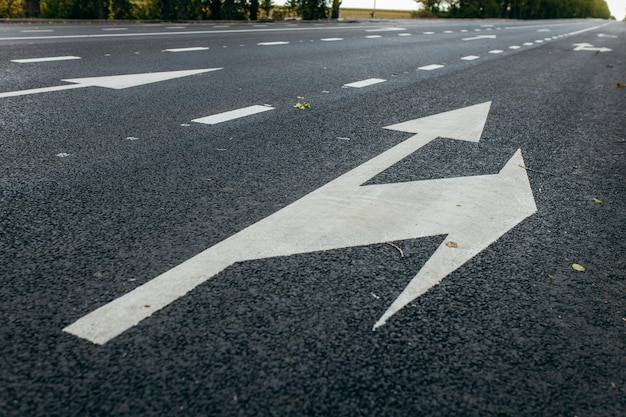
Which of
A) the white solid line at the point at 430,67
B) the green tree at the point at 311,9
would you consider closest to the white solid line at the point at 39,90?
the white solid line at the point at 430,67

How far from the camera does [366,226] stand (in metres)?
2.49

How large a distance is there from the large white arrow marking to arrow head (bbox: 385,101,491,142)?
93cm

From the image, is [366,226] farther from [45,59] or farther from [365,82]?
[45,59]

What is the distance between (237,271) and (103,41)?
403 inches

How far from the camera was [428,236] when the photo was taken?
7.93ft

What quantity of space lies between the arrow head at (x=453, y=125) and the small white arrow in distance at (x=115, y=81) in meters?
2.99

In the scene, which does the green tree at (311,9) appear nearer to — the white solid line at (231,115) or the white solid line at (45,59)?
the white solid line at (45,59)

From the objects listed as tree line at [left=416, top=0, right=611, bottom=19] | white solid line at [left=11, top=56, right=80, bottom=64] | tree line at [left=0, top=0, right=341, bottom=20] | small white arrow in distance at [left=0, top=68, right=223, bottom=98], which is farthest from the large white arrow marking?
tree line at [left=416, top=0, right=611, bottom=19]

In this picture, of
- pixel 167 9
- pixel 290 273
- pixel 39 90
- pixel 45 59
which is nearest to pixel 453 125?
pixel 290 273

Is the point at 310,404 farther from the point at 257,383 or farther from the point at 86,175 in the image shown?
the point at 86,175

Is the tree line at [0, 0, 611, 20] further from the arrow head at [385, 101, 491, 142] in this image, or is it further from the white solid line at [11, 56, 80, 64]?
the arrow head at [385, 101, 491, 142]

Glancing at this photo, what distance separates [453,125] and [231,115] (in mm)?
1920

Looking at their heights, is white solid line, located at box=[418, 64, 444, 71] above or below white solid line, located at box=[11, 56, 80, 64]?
below

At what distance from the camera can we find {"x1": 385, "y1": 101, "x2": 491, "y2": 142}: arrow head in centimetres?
450
